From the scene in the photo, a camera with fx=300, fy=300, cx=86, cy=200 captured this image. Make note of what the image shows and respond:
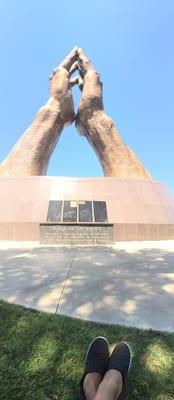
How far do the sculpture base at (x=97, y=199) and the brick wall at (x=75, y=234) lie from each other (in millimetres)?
1155

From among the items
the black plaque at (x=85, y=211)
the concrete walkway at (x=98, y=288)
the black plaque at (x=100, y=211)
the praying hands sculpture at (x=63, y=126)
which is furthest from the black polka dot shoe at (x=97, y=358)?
the praying hands sculpture at (x=63, y=126)

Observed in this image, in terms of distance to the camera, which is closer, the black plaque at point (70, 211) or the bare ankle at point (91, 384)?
the bare ankle at point (91, 384)

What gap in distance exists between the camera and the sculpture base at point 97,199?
1203 centimetres

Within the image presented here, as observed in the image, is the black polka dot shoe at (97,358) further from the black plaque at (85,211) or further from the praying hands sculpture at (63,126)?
the praying hands sculpture at (63,126)

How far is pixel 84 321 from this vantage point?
124 inches

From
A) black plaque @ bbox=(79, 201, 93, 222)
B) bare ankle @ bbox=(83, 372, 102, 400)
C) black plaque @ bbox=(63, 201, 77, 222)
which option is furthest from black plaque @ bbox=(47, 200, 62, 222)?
bare ankle @ bbox=(83, 372, 102, 400)

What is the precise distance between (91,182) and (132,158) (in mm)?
4109

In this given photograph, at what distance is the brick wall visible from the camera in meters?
10.5

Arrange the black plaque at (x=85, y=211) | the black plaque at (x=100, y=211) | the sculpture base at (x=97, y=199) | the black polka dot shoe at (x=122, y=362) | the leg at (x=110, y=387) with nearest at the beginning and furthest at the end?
1. the leg at (x=110, y=387)
2. the black polka dot shoe at (x=122, y=362)
3. the black plaque at (x=85, y=211)
4. the black plaque at (x=100, y=211)
5. the sculpture base at (x=97, y=199)

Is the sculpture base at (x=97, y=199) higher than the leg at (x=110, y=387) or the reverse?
higher

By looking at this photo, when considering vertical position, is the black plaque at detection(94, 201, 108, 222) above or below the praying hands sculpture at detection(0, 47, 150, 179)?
below

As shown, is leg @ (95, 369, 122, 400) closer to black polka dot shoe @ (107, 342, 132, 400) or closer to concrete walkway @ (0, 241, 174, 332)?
black polka dot shoe @ (107, 342, 132, 400)

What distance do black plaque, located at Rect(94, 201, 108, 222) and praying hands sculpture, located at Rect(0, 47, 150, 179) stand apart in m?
4.37

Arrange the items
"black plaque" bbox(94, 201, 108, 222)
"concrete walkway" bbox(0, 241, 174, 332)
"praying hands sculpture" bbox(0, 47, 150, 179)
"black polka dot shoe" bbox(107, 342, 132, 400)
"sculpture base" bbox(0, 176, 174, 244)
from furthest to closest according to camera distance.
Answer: "praying hands sculpture" bbox(0, 47, 150, 179), "sculpture base" bbox(0, 176, 174, 244), "black plaque" bbox(94, 201, 108, 222), "concrete walkway" bbox(0, 241, 174, 332), "black polka dot shoe" bbox(107, 342, 132, 400)
